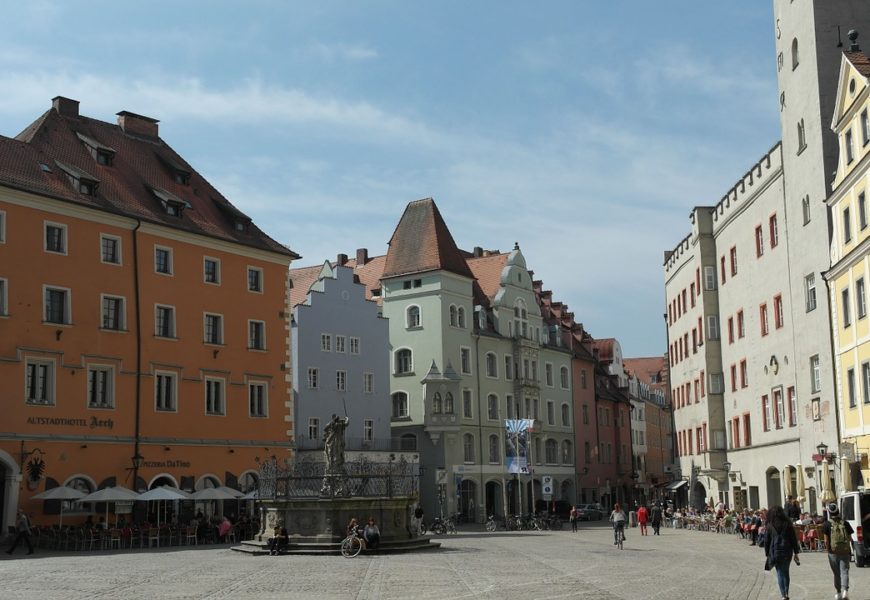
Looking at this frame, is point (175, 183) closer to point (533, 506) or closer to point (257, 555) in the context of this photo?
point (257, 555)

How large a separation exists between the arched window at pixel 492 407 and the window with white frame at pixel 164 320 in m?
32.3

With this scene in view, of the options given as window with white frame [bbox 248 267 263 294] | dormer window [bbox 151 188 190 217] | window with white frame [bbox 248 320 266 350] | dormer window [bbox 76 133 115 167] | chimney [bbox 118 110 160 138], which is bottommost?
window with white frame [bbox 248 320 266 350]

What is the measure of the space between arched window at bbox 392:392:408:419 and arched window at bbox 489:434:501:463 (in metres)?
7.56

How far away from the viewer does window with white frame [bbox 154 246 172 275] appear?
49256mm

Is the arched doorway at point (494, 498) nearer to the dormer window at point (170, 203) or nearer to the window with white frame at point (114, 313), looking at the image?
the dormer window at point (170, 203)

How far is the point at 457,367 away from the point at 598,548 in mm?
35018

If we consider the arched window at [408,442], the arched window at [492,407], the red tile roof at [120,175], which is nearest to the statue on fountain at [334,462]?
the red tile roof at [120,175]

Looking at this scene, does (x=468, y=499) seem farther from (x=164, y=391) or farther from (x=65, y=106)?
(x=65, y=106)

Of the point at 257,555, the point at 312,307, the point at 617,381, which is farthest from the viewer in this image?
the point at 617,381

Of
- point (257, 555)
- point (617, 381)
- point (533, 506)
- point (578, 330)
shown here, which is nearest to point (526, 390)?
point (533, 506)

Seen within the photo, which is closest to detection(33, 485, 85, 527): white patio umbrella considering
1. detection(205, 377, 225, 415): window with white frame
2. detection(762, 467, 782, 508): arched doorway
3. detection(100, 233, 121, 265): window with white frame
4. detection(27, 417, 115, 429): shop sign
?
detection(27, 417, 115, 429): shop sign

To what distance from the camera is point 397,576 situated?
26031mm

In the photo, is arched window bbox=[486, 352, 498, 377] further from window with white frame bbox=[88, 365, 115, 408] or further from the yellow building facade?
the yellow building facade

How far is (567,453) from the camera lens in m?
87.9
